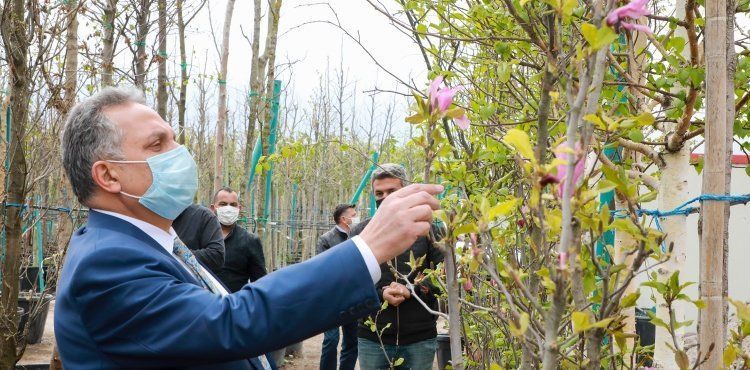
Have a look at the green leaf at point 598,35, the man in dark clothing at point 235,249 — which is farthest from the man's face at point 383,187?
the green leaf at point 598,35

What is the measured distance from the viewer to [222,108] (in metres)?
7.63

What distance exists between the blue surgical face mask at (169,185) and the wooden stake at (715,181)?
4.31 feet

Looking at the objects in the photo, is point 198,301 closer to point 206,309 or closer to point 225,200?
point 206,309

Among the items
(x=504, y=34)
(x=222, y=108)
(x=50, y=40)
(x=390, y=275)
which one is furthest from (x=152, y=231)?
(x=222, y=108)

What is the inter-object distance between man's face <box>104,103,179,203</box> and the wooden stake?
1.36m

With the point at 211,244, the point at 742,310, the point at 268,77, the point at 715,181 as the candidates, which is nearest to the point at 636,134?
the point at 715,181

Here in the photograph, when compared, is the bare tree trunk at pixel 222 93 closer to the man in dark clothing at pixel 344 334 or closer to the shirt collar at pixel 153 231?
the man in dark clothing at pixel 344 334

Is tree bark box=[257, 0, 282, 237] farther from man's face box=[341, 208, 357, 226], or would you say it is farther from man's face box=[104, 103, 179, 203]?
man's face box=[104, 103, 179, 203]

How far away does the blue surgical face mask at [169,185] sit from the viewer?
1.86 m

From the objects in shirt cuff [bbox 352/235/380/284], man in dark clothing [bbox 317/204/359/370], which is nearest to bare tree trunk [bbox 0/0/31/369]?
man in dark clothing [bbox 317/204/359/370]

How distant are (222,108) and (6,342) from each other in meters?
3.73

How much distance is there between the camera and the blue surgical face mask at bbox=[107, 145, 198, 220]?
1.86 meters

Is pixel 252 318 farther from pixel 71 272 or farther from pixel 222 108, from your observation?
pixel 222 108

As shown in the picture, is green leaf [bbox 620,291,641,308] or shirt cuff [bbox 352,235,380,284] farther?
shirt cuff [bbox 352,235,380,284]
